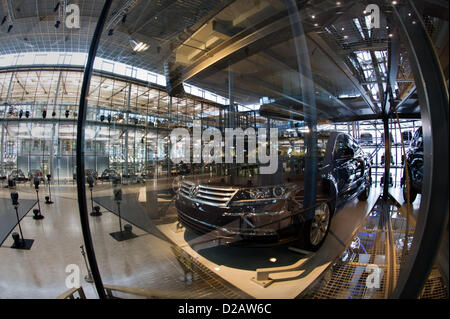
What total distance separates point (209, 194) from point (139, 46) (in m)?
2.28

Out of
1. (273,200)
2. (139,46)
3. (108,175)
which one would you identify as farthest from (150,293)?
(108,175)

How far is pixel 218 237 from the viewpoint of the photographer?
72.6 inches

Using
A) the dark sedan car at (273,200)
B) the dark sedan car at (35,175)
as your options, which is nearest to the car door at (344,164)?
the dark sedan car at (273,200)

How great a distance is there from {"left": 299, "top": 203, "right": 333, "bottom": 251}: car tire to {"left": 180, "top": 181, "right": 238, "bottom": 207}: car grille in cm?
73

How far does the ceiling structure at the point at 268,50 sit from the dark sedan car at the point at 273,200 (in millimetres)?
431

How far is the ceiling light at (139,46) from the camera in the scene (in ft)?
8.63

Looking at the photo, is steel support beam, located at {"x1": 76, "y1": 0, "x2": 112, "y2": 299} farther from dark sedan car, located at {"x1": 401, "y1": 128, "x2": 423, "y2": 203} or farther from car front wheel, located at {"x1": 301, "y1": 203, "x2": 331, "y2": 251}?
dark sedan car, located at {"x1": 401, "y1": 128, "x2": 423, "y2": 203}

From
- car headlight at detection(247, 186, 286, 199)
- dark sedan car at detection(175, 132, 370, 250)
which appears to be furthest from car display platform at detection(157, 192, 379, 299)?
car headlight at detection(247, 186, 286, 199)

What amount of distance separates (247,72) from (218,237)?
2.17m

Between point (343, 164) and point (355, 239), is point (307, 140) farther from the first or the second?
point (355, 239)

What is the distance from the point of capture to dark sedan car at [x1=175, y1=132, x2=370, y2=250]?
1716 millimetres

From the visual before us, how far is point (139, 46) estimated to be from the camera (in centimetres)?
271

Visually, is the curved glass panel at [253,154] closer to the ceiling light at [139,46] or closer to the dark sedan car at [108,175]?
the ceiling light at [139,46]
